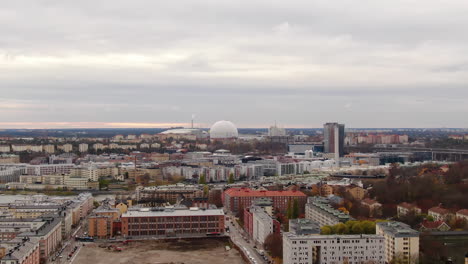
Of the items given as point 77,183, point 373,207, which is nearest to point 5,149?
point 77,183

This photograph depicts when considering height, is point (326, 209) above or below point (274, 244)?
above

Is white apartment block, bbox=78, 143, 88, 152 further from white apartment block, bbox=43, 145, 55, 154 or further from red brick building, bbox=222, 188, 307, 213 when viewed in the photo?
red brick building, bbox=222, 188, 307, 213

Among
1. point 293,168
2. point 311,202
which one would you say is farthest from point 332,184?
A: point 293,168

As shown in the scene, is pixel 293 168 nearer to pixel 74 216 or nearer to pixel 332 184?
pixel 332 184

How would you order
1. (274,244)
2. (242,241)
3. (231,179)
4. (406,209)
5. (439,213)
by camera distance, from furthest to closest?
1. (231,179)
2. (406,209)
3. (439,213)
4. (242,241)
5. (274,244)

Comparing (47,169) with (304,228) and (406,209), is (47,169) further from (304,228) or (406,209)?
(304,228)
